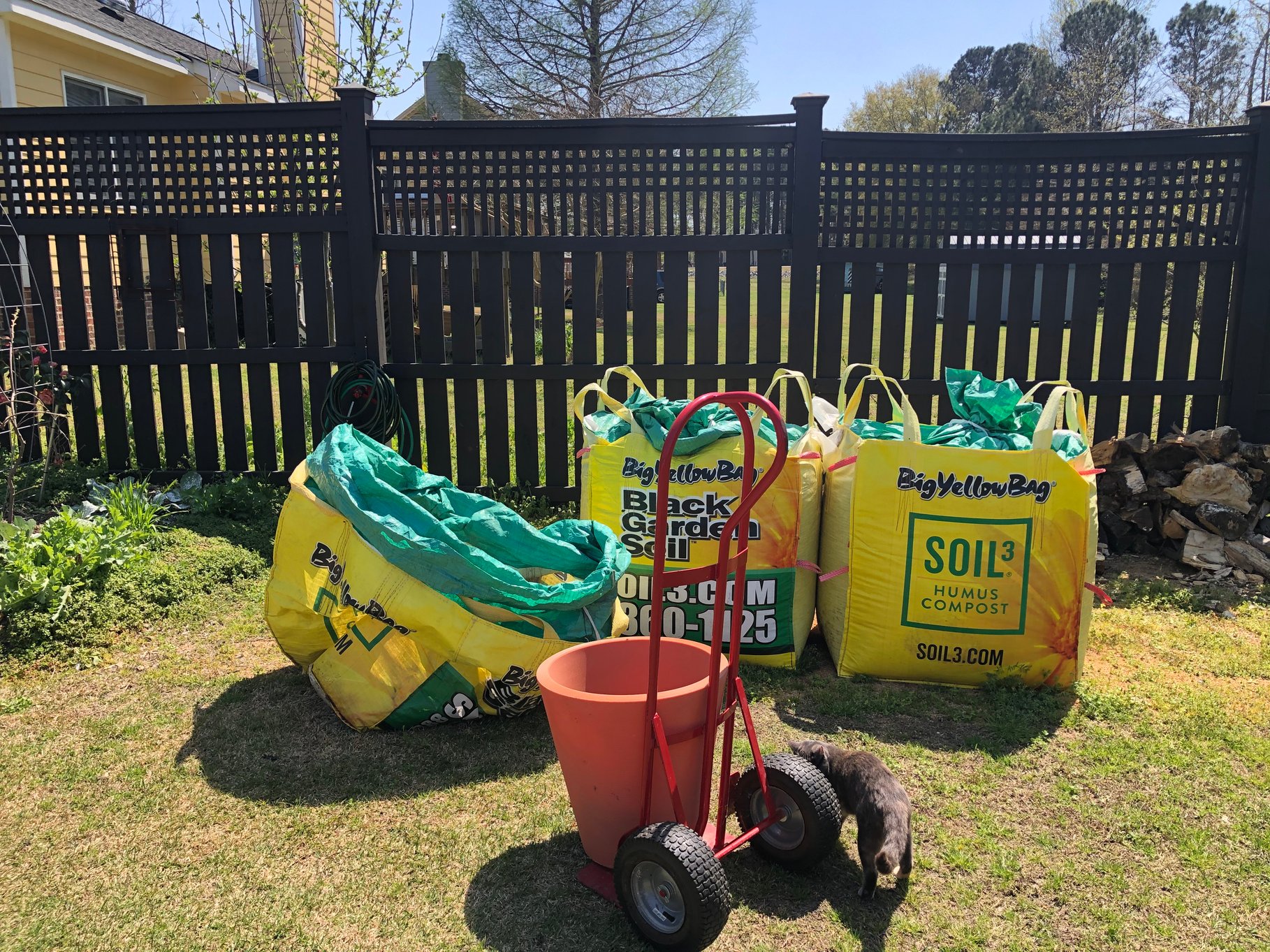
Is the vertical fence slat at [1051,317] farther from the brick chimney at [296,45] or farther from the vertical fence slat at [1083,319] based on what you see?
the brick chimney at [296,45]

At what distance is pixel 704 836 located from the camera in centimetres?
241

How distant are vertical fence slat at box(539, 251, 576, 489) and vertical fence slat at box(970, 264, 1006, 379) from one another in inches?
92.0

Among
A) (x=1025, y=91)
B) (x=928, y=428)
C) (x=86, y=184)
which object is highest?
(x=1025, y=91)

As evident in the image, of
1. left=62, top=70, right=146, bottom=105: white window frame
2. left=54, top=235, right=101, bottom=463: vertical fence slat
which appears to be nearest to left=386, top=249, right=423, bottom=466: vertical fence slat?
left=54, top=235, right=101, bottom=463: vertical fence slat

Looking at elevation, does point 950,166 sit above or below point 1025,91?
below

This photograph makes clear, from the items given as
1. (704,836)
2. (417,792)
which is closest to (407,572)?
(417,792)

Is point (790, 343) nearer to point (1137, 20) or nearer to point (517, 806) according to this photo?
point (517, 806)

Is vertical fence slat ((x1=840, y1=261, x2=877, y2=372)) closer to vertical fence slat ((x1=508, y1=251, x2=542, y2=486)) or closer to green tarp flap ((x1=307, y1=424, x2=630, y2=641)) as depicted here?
vertical fence slat ((x1=508, y1=251, x2=542, y2=486))

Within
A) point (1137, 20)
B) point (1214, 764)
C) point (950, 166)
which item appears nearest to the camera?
point (1214, 764)

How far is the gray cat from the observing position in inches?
91.0

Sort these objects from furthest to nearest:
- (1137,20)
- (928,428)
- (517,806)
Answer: (1137,20), (928,428), (517,806)

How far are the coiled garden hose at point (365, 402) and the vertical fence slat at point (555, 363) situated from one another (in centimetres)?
88

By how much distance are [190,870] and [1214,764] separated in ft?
10.1

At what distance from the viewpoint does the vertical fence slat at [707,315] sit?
208 inches
